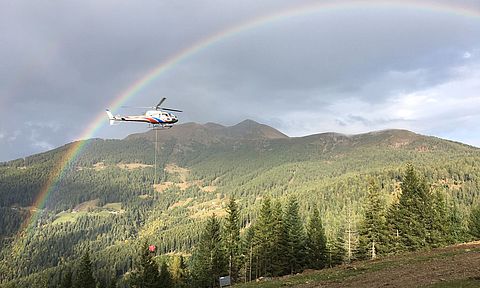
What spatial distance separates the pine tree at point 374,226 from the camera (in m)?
58.2

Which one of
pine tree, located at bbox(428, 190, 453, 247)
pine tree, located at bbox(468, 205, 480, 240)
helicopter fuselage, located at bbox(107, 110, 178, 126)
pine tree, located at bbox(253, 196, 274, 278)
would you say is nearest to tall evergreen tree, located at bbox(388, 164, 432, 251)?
pine tree, located at bbox(428, 190, 453, 247)

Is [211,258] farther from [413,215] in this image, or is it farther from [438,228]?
[438,228]

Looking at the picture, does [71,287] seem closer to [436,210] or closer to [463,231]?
[436,210]

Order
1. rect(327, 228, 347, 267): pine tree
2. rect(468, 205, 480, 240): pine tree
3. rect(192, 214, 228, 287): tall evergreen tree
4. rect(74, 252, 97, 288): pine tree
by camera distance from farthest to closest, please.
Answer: rect(327, 228, 347, 267): pine tree, rect(468, 205, 480, 240): pine tree, rect(74, 252, 97, 288): pine tree, rect(192, 214, 228, 287): tall evergreen tree

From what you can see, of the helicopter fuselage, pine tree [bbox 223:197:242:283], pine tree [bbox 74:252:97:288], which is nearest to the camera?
the helicopter fuselage

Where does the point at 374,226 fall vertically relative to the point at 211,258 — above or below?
above


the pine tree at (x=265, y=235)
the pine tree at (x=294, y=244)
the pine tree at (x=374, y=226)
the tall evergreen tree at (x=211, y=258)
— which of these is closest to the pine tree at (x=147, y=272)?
the tall evergreen tree at (x=211, y=258)

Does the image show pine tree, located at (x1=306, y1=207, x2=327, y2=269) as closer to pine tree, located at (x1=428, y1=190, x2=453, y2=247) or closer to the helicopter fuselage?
pine tree, located at (x1=428, y1=190, x2=453, y2=247)

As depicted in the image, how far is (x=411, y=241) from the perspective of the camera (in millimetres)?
56375

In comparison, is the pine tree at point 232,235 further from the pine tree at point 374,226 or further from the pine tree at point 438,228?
the pine tree at point 438,228

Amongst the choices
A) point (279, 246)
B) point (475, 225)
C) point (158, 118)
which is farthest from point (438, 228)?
point (158, 118)

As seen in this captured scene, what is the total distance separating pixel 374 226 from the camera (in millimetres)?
58125

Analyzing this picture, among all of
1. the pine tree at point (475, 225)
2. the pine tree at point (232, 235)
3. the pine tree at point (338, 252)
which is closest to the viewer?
the pine tree at point (232, 235)

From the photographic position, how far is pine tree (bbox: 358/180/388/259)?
5819 cm
